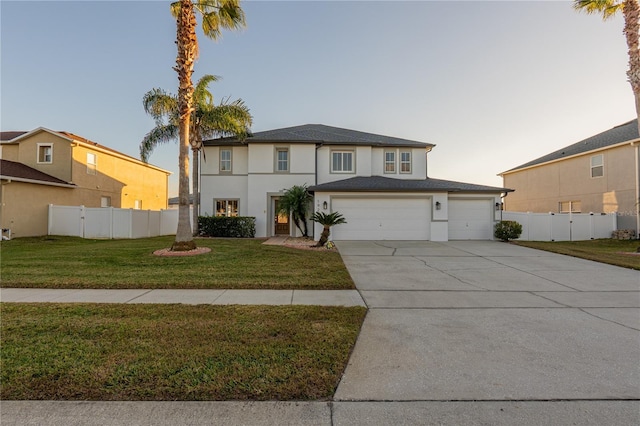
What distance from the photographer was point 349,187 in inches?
596

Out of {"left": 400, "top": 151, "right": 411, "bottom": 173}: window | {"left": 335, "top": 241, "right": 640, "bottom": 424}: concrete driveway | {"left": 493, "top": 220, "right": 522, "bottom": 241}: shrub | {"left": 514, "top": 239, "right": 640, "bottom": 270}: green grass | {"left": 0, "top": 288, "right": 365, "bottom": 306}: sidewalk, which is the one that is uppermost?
{"left": 400, "top": 151, "right": 411, "bottom": 173}: window

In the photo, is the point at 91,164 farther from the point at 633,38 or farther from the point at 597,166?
the point at 597,166

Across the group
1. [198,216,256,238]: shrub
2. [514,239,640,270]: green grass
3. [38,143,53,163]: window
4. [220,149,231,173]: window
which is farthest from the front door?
[38,143,53,163]: window

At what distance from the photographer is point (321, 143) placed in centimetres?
1764

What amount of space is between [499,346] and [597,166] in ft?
74.2

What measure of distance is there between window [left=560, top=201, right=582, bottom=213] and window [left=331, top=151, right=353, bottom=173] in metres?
16.1

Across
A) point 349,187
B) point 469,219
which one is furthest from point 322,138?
point 469,219

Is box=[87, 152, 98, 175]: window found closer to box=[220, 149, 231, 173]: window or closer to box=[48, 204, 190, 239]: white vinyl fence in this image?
box=[48, 204, 190, 239]: white vinyl fence

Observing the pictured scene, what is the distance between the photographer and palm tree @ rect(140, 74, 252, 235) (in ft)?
49.5

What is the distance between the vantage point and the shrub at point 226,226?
652 inches

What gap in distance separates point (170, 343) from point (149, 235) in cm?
1801

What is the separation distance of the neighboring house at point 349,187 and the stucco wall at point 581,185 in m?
8.30


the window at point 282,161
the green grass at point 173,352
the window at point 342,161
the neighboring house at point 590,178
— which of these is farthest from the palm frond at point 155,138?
the neighboring house at point 590,178

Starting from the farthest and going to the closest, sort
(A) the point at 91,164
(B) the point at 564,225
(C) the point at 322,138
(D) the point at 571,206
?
(D) the point at 571,206, (A) the point at 91,164, (C) the point at 322,138, (B) the point at 564,225
